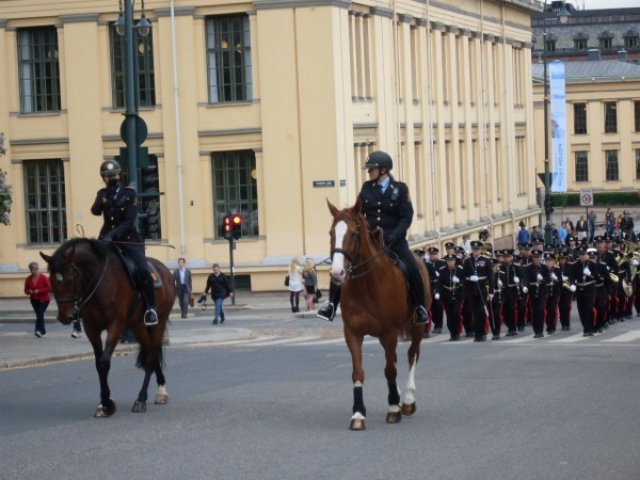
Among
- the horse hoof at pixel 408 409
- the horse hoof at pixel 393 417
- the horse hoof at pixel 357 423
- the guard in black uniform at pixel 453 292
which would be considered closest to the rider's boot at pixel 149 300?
the horse hoof at pixel 408 409

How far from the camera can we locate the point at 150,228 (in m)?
31.5

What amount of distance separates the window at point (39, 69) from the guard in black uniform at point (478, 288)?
21.6 meters

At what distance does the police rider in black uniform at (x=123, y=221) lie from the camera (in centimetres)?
1853

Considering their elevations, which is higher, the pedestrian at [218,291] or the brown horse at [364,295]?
the brown horse at [364,295]

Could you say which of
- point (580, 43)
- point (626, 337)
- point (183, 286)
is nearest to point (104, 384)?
point (626, 337)

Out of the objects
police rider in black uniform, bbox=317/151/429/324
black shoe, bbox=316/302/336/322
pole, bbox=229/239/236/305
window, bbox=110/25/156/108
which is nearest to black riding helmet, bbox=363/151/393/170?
police rider in black uniform, bbox=317/151/429/324

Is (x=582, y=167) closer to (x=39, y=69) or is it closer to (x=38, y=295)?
(x=39, y=69)

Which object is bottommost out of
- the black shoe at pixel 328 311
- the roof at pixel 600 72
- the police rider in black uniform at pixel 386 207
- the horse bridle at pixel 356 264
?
the black shoe at pixel 328 311

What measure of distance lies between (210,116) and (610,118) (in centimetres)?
6390

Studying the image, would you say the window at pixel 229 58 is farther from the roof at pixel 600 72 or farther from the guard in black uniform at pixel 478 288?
the roof at pixel 600 72

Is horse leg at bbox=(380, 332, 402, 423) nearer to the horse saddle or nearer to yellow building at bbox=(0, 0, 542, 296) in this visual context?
the horse saddle

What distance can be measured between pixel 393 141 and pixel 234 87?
21.4 ft

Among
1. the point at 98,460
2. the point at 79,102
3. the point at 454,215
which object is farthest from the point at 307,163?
the point at 98,460

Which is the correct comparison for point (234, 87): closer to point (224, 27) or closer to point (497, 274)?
point (224, 27)
